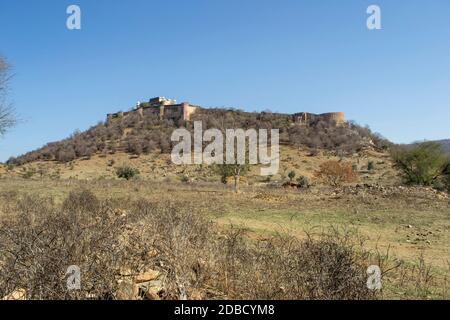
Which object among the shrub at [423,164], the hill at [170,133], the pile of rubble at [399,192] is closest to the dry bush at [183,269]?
the pile of rubble at [399,192]

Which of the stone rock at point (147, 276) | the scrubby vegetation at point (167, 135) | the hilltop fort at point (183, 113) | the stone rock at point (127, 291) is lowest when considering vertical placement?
the stone rock at point (147, 276)

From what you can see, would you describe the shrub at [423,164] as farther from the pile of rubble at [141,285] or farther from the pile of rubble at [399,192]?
the pile of rubble at [141,285]

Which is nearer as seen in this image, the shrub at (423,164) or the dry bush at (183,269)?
the dry bush at (183,269)

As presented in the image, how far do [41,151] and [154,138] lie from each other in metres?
21.1

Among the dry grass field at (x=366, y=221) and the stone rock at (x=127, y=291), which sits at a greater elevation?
the stone rock at (x=127, y=291)

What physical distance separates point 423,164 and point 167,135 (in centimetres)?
4268

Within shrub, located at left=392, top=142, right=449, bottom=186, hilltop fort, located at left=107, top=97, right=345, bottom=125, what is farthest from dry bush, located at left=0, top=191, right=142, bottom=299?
hilltop fort, located at left=107, top=97, right=345, bottom=125

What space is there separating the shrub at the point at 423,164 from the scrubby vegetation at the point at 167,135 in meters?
25.6

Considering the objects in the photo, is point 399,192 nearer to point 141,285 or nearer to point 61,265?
point 141,285

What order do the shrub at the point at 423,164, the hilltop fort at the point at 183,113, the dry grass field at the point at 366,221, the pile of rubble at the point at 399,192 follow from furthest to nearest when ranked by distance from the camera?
1. the hilltop fort at the point at 183,113
2. the shrub at the point at 423,164
3. the pile of rubble at the point at 399,192
4. the dry grass field at the point at 366,221

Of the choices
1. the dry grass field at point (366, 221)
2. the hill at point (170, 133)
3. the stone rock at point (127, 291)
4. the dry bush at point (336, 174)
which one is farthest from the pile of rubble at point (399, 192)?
the hill at point (170, 133)

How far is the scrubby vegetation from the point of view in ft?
200

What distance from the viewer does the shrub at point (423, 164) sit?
102 feet

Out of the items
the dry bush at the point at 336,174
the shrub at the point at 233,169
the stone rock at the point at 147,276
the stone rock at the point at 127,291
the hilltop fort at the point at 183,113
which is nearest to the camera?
the stone rock at the point at 127,291
